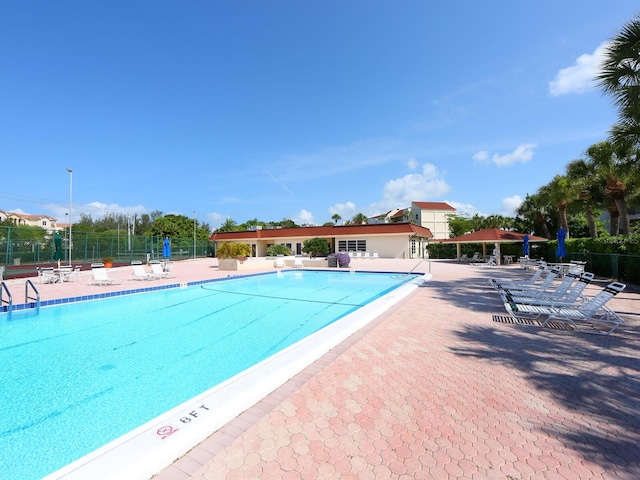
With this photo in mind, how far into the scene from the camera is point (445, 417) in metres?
3.01

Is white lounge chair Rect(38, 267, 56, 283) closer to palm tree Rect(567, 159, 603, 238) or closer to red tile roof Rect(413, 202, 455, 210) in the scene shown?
palm tree Rect(567, 159, 603, 238)

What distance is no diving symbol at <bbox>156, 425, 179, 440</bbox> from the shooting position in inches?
102

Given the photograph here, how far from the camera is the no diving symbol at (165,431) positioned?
2594mm

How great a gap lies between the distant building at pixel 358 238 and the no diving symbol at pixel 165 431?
29789 mm

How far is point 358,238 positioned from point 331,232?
10.2ft

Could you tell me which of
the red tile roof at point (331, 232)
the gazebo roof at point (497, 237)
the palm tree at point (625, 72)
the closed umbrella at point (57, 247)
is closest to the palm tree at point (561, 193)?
the gazebo roof at point (497, 237)

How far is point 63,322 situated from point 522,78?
17.8 m

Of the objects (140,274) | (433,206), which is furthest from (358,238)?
(433,206)

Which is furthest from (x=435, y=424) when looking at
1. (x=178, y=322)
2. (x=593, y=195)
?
(x=593, y=195)

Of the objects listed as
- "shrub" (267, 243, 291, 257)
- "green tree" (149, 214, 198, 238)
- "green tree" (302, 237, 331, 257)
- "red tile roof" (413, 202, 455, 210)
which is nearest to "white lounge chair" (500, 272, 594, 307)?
"green tree" (302, 237, 331, 257)

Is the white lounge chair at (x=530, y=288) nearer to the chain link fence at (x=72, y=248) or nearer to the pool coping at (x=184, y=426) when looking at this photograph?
the pool coping at (x=184, y=426)

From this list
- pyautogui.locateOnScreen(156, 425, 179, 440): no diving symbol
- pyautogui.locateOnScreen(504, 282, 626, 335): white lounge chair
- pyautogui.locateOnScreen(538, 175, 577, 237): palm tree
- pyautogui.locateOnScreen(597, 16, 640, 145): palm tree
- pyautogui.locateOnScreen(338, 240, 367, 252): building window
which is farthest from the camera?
pyautogui.locateOnScreen(338, 240, 367, 252): building window

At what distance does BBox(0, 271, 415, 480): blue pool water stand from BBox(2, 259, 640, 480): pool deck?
5.55 ft

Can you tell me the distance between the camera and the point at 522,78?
39.4 ft
